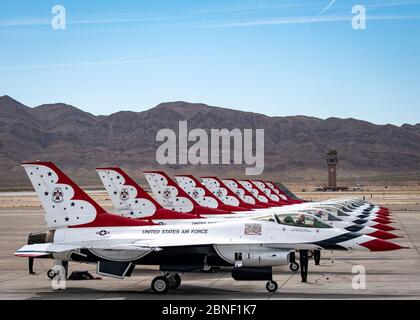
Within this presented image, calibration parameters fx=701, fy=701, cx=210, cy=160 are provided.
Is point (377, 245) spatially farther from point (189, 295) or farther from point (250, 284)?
point (189, 295)

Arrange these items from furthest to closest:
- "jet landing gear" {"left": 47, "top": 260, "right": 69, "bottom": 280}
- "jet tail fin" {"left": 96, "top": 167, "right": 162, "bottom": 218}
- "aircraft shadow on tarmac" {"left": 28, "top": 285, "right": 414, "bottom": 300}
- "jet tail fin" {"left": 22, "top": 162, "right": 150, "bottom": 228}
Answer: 1. "jet tail fin" {"left": 96, "top": 167, "right": 162, "bottom": 218}
2. "jet landing gear" {"left": 47, "top": 260, "right": 69, "bottom": 280}
3. "jet tail fin" {"left": 22, "top": 162, "right": 150, "bottom": 228}
4. "aircraft shadow on tarmac" {"left": 28, "top": 285, "right": 414, "bottom": 300}

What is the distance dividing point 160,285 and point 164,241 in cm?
129

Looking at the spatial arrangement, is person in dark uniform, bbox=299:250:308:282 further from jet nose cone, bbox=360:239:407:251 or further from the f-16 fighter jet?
jet nose cone, bbox=360:239:407:251

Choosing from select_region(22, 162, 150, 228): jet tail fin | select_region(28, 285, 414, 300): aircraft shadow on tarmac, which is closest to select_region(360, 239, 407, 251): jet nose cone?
select_region(28, 285, 414, 300): aircraft shadow on tarmac

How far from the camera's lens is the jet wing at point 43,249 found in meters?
20.3

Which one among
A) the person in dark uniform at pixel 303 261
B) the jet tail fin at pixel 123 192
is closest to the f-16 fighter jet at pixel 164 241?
the person in dark uniform at pixel 303 261

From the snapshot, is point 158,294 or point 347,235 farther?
point 347,235

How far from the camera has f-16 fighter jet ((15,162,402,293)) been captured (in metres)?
20.1

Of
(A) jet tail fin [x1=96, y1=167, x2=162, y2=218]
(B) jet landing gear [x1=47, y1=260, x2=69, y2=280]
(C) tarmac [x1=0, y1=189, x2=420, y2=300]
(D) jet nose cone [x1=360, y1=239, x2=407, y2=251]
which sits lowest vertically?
(C) tarmac [x1=0, y1=189, x2=420, y2=300]

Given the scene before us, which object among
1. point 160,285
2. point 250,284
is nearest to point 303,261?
point 250,284

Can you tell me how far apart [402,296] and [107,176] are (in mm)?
12320
